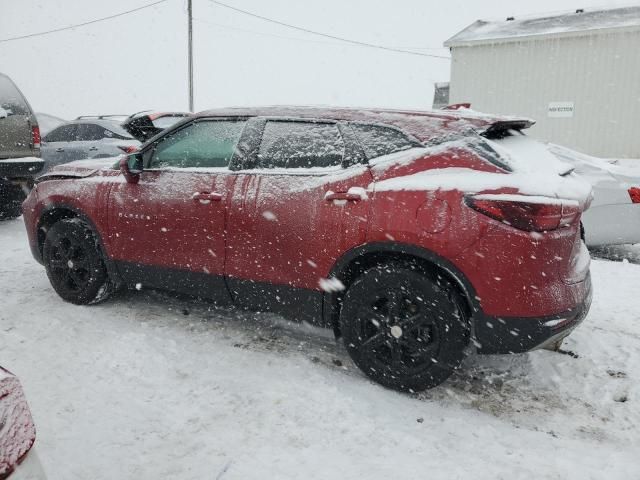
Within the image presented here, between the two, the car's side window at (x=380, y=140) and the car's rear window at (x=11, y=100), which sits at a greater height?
the car's rear window at (x=11, y=100)

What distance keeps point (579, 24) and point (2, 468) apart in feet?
61.0

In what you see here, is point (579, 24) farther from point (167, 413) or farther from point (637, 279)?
point (167, 413)

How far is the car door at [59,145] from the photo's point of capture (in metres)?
9.92

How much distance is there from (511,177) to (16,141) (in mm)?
6801

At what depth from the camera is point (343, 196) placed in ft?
9.90

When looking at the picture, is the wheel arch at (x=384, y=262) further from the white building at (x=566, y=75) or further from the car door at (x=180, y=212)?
the white building at (x=566, y=75)

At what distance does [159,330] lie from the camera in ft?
12.6

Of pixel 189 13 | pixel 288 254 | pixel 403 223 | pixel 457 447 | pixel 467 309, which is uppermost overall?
pixel 189 13

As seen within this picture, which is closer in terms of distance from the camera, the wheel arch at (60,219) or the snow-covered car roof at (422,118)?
the snow-covered car roof at (422,118)

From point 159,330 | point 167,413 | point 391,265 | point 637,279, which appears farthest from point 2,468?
point 637,279

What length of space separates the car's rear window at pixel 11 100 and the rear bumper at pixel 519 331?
22.7ft

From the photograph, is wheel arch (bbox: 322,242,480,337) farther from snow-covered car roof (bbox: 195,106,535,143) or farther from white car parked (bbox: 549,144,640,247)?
white car parked (bbox: 549,144,640,247)

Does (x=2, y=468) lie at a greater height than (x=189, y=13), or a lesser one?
lesser

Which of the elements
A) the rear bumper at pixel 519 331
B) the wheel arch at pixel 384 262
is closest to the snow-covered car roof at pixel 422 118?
the wheel arch at pixel 384 262
